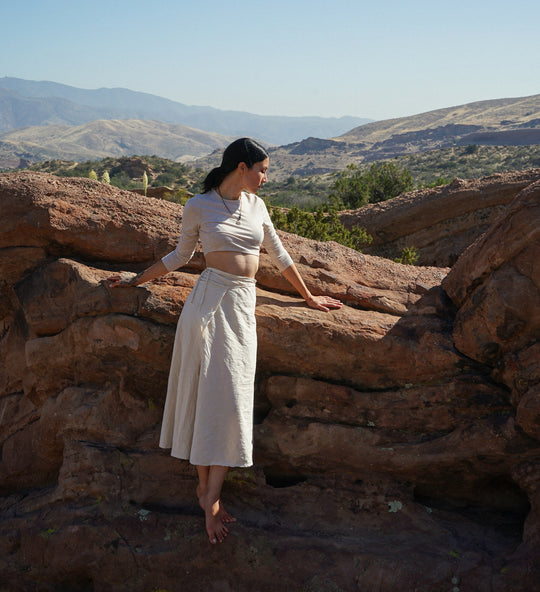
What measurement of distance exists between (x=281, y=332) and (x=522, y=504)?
2.27 meters

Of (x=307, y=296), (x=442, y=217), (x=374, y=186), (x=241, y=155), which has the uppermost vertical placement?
(x=241, y=155)

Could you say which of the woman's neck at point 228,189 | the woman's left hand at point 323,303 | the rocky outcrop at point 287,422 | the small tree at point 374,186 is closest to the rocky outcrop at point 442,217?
the small tree at point 374,186

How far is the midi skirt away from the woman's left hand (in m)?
0.73

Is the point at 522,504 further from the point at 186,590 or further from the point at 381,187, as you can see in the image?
the point at 381,187

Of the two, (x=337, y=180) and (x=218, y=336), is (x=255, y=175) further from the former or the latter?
(x=337, y=180)

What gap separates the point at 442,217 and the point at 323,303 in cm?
816

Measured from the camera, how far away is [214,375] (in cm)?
396

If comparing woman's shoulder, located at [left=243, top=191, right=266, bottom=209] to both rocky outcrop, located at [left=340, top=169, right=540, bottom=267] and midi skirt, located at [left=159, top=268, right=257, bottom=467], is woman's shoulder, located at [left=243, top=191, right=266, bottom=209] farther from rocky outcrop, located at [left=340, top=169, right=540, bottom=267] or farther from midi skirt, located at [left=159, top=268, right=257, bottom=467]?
rocky outcrop, located at [left=340, top=169, right=540, bottom=267]

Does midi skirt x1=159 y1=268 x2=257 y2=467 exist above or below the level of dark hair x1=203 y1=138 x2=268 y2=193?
below

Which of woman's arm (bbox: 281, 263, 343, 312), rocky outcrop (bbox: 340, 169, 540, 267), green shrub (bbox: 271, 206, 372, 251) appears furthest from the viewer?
rocky outcrop (bbox: 340, 169, 540, 267)

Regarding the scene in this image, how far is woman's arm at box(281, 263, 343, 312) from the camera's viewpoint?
4.47 meters

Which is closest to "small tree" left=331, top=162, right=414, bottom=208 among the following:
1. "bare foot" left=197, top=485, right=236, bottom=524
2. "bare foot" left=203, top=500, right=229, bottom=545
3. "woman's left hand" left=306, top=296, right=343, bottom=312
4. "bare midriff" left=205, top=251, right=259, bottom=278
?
"woman's left hand" left=306, top=296, right=343, bottom=312

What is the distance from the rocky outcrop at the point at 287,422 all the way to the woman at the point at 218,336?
0.52 meters

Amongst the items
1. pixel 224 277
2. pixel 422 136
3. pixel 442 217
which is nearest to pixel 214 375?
pixel 224 277
